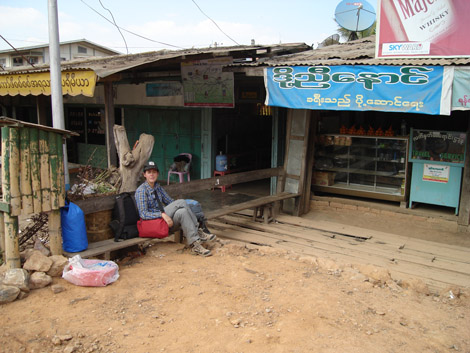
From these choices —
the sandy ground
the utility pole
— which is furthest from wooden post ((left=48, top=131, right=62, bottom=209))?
the utility pole

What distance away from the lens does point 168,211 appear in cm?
592

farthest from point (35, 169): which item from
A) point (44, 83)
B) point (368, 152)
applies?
point (368, 152)

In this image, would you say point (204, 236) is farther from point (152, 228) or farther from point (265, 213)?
point (265, 213)

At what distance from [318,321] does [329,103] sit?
3953mm

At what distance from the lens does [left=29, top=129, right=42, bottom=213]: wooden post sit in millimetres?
4616

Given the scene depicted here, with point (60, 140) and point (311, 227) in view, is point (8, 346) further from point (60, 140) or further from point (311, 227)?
point (311, 227)

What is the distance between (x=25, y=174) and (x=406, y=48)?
5.61m

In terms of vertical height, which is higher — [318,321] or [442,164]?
[442,164]

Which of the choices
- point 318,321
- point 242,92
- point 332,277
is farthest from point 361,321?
point 242,92

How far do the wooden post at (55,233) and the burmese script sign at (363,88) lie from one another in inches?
166

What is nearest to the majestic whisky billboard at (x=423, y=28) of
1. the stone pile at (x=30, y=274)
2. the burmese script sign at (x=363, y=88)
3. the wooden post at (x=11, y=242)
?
the burmese script sign at (x=363, y=88)

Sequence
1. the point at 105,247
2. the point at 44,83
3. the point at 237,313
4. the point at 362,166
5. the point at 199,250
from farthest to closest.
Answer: the point at 362,166 → the point at 44,83 → the point at 199,250 → the point at 105,247 → the point at 237,313

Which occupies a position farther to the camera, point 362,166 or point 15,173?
point 362,166

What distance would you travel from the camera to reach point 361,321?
13.4ft
